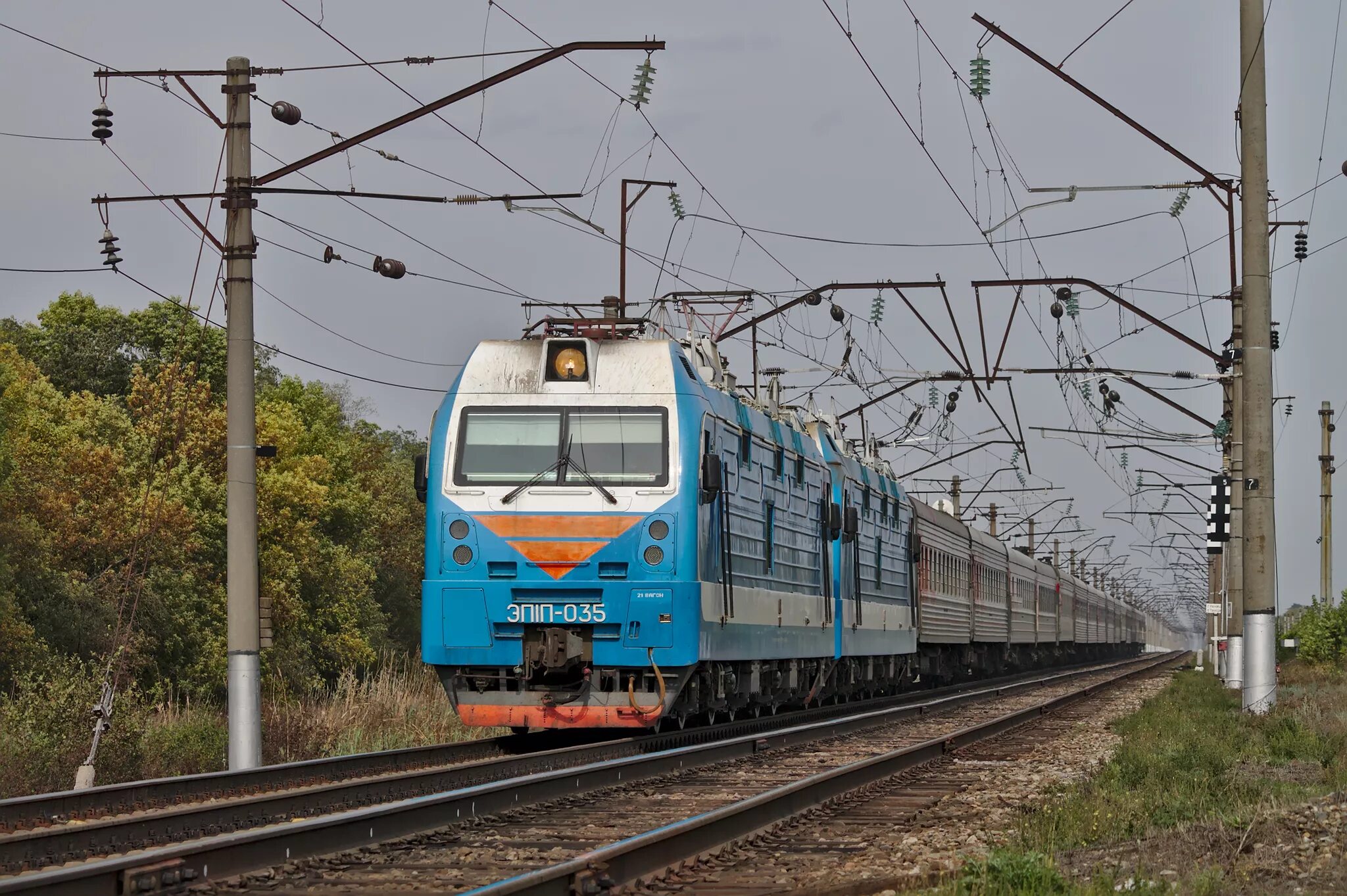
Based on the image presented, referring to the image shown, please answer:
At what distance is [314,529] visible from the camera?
2525 inches

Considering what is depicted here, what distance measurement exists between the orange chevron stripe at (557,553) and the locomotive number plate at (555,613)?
0.31 m

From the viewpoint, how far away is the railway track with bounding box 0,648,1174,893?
8312mm

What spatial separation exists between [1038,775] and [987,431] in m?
28.4

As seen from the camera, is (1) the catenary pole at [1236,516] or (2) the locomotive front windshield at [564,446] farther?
(1) the catenary pole at [1236,516]

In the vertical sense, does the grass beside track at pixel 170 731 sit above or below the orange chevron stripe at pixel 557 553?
below

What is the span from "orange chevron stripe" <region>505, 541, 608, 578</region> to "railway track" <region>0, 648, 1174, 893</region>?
1.69m

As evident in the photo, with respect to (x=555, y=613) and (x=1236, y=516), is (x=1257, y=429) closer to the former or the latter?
(x=555, y=613)

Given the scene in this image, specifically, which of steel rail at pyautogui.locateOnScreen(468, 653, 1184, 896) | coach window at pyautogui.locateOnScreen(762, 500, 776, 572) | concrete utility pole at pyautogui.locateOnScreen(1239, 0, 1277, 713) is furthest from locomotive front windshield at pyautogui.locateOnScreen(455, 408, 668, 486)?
concrete utility pole at pyautogui.locateOnScreen(1239, 0, 1277, 713)

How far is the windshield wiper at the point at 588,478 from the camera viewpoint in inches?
666

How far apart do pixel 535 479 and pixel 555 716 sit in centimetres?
226

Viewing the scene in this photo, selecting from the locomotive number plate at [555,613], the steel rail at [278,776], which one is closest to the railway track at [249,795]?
the steel rail at [278,776]

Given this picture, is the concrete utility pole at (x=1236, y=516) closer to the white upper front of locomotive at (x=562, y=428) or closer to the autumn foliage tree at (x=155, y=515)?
the white upper front of locomotive at (x=562, y=428)

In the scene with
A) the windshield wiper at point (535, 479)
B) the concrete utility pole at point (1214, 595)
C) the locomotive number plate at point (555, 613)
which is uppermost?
the windshield wiper at point (535, 479)

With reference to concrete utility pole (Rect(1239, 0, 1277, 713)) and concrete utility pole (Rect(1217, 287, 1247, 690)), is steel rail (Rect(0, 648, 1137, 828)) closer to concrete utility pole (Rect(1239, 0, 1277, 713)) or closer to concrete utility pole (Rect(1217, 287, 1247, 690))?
concrete utility pole (Rect(1239, 0, 1277, 713))
